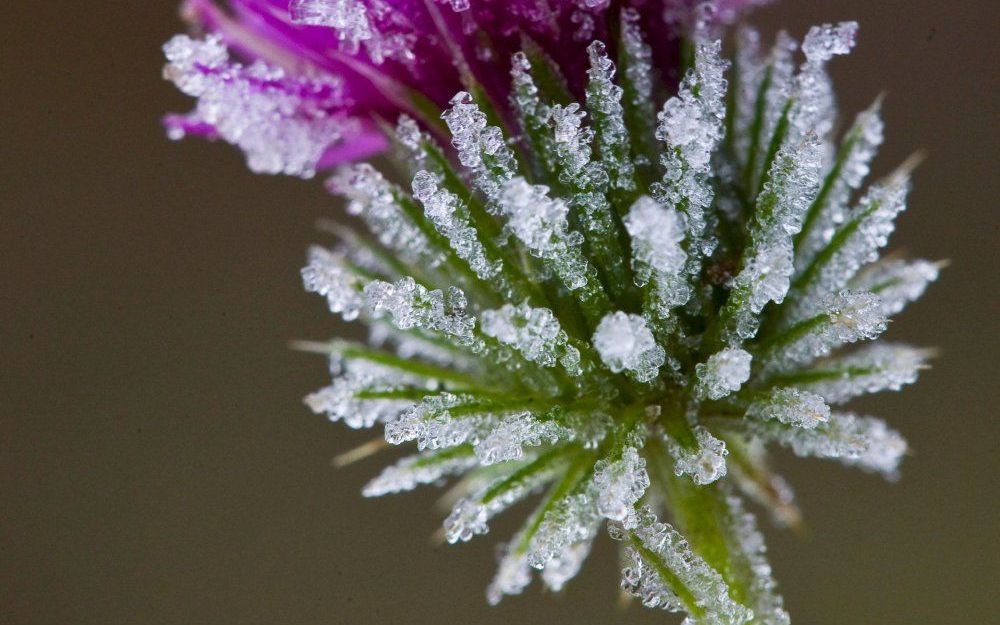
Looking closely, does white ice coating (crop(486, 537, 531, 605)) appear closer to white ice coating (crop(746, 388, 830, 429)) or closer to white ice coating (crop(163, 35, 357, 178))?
white ice coating (crop(746, 388, 830, 429))

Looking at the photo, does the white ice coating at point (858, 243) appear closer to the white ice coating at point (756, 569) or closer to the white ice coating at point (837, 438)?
the white ice coating at point (837, 438)

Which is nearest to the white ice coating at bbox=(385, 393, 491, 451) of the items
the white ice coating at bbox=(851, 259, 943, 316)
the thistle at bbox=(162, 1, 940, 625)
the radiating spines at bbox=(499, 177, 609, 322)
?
the thistle at bbox=(162, 1, 940, 625)

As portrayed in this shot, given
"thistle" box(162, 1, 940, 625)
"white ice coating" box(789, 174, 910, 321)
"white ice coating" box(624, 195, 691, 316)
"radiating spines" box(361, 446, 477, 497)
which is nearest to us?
"white ice coating" box(624, 195, 691, 316)

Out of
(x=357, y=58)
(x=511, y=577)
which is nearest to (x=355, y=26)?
(x=357, y=58)

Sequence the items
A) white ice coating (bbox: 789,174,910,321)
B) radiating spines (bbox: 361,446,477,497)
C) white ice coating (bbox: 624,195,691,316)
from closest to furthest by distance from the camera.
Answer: white ice coating (bbox: 624,195,691,316) → white ice coating (bbox: 789,174,910,321) → radiating spines (bbox: 361,446,477,497)

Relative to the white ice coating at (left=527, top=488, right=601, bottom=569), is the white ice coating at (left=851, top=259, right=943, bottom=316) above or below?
above

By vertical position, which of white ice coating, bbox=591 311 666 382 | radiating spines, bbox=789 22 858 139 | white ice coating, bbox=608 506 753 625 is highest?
radiating spines, bbox=789 22 858 139
